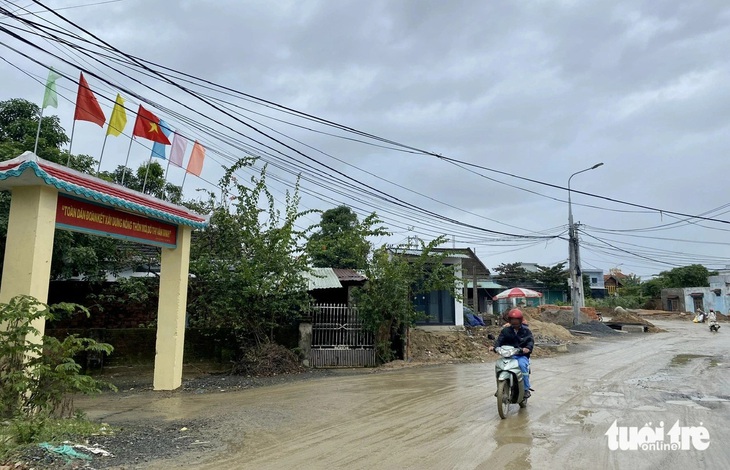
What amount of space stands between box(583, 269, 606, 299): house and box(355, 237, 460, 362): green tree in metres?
56.7

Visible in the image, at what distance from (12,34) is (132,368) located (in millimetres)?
8218

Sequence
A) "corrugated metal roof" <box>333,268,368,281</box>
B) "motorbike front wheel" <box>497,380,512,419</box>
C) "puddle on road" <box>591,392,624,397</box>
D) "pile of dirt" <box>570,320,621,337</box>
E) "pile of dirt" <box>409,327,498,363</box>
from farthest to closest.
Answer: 1. "pile of dirt" <box>570,320,621,337</box>
2. "corrugated metal roof" <box>333,268,368,281</box>
3. "pile of dirt" <box>409,327,498,363</box>
4. "puddle on road" <box>591,392,624,397</box>
5. "motorbike front wheel" <box>497,380,512,419</box>

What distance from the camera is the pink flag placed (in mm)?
10859

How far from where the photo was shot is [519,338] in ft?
25.7

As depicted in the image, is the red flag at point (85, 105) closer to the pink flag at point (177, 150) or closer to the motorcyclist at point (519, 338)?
the pink flag at point (177, 150)

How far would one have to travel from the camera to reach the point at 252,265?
12.8 m

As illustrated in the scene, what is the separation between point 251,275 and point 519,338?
705cm

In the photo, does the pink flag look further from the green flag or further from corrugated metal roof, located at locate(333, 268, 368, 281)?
corrugated metal roof, located at locate(333, 268, 368, 281)

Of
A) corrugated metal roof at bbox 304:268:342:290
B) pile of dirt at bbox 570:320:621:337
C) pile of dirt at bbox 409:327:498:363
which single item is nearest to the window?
pile of dirt at bbox 409:327:498:363

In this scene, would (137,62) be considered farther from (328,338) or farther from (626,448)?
(626,448)

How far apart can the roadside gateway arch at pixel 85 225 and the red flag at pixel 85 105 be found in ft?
3.89

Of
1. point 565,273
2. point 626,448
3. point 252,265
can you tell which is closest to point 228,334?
point 252,265

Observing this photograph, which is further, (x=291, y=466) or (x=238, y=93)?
(x=238, y=93)

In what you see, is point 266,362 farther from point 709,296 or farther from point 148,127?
point 709,296
